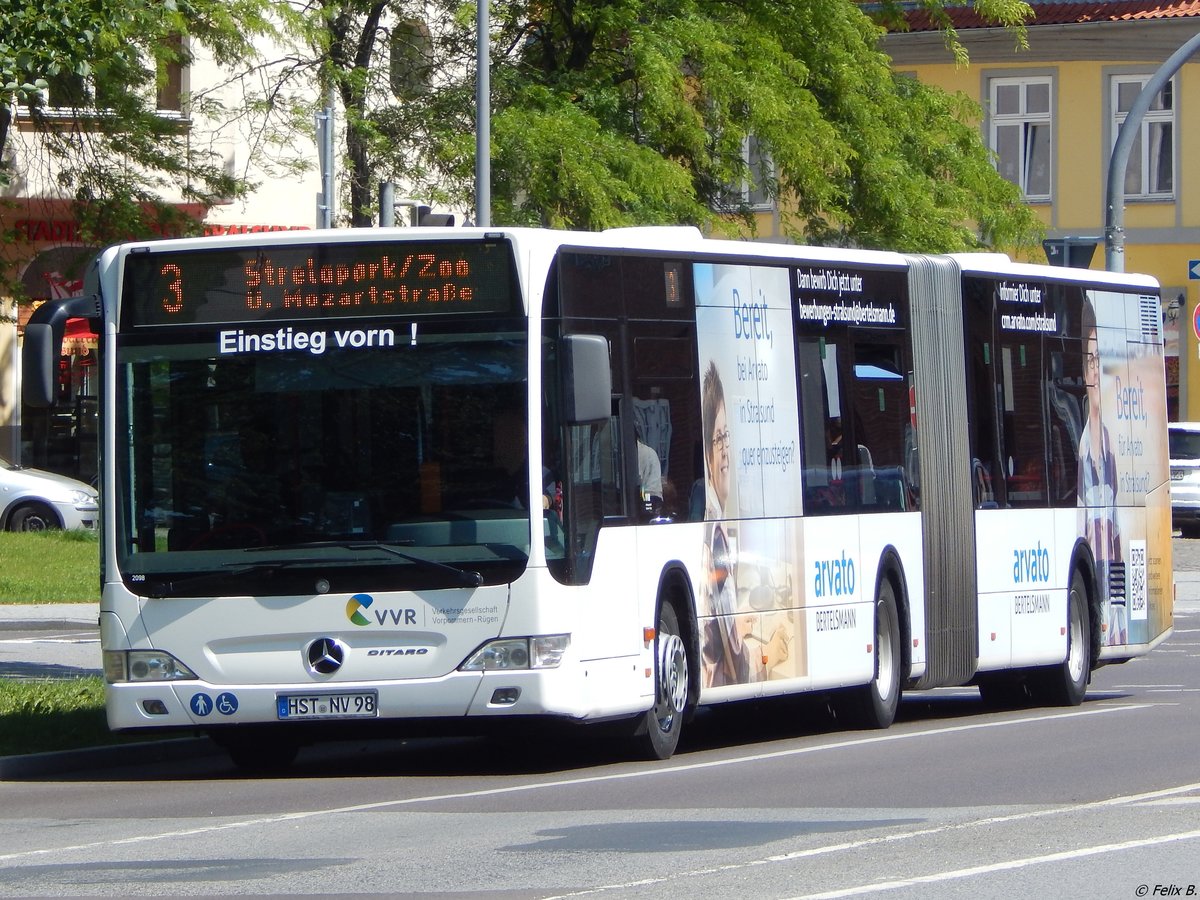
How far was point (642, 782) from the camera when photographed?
1155 centimetres

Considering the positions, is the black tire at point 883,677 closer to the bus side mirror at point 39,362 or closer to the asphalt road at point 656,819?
the asphalt road at point 656,819

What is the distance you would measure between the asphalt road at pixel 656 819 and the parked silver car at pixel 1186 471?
910 inches

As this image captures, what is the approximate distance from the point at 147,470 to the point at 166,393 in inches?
15.8

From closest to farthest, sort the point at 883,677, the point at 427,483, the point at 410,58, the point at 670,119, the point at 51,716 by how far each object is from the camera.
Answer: the point at 427,483
the point at 51,716
the point at 883,677
the point at 670,119
the point at 410,58

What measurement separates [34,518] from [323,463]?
23587mm

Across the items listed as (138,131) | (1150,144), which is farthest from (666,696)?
(1150,144)

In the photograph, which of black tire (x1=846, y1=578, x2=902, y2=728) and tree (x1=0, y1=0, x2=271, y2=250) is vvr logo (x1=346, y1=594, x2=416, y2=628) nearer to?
black tire (x1=846, y1=578, x2=902, y2=728)

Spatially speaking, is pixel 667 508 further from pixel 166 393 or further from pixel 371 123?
pixel 371 123

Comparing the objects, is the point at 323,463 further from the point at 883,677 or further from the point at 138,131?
the point at 138,131

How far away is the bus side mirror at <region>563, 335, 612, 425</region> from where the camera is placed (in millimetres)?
11703

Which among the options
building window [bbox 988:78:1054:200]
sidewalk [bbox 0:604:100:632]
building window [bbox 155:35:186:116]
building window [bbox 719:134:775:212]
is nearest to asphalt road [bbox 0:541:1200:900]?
sidewalk [bbox 0:604:100:632]

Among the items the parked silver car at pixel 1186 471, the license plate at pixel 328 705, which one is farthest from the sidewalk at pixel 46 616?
the parked silver car at pixel 1186 471

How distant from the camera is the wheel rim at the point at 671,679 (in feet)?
41.6

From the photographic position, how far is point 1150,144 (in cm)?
4331
